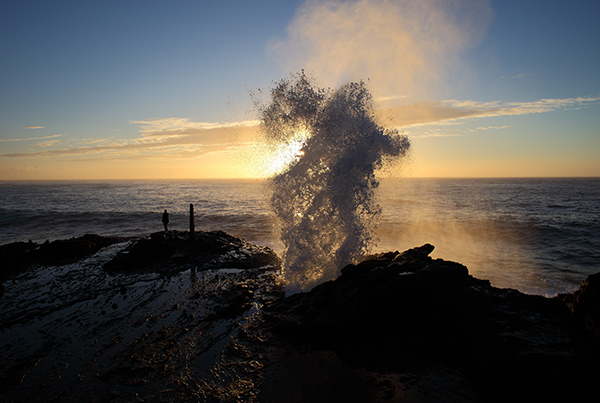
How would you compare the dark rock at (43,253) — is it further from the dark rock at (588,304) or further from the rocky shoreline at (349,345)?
the dark rock at (588,304)

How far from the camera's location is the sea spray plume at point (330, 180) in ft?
30.4

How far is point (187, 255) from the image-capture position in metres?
12.2

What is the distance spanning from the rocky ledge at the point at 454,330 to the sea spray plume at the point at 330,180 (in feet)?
6.95

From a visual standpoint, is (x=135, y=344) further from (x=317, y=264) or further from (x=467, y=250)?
(x=467, y=250)

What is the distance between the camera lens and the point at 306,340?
611 cm

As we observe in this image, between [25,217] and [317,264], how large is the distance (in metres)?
30.4

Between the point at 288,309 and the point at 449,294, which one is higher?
the point at 449,294

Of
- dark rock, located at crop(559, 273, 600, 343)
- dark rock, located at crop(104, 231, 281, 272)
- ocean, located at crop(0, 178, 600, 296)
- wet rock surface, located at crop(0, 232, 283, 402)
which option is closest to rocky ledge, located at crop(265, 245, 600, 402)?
dark rock, located at crop(559, 273, 600, 343)

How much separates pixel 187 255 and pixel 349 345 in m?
8.72

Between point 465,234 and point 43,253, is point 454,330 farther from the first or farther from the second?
point 465,234

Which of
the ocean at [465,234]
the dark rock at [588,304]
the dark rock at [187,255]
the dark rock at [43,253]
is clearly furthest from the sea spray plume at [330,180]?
the dark rock at [43,253]

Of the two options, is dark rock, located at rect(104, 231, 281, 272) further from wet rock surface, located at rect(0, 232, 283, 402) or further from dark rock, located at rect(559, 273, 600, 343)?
dark rock, located at rect(559, 273, 600, 343)

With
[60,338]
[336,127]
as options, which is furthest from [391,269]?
[60,338]

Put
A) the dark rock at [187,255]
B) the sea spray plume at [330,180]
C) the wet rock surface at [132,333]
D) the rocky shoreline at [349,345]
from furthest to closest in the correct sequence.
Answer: the dark rock at [187,255] < the sea spray plume at [330,180] < the wet rock surface at [132,333] < the rocky shoreline at [349,345]
